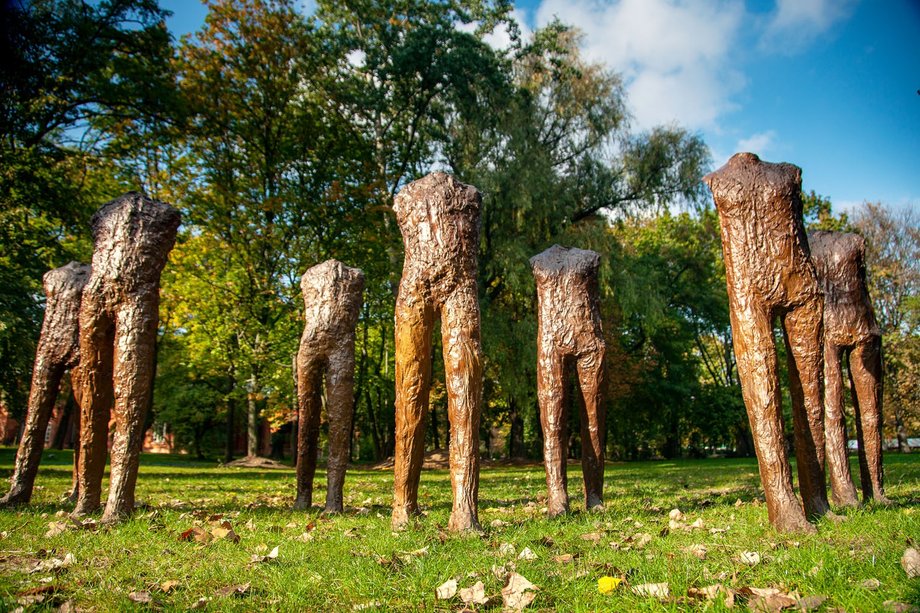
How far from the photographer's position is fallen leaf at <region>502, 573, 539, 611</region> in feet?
10.2

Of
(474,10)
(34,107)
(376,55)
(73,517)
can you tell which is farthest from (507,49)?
(73,517)

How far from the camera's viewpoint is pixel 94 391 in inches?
261

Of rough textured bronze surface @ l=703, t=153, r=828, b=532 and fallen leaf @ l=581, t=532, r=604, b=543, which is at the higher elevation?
rough textured bronze surface @ l=703, t=153, r=828, b=532

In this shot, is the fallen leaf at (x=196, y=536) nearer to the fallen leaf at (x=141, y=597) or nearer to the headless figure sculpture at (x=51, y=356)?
the fallen leaf at (x=141, y=597)

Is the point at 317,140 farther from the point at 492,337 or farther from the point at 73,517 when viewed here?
the point at 73,517

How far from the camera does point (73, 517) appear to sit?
605 cm

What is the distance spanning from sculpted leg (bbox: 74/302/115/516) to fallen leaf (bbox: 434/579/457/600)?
4986 mm

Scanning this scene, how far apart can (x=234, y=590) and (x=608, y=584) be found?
222cm

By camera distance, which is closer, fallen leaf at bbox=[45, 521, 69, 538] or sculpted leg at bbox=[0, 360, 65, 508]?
fallen leaf at bbox=[45, 521, 69, 538]

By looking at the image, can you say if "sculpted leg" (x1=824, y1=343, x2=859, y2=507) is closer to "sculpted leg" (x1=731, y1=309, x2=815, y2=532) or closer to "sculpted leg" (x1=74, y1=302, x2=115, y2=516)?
"sculpted leg" (x1=731, y1=309, x2=815, y2=532)

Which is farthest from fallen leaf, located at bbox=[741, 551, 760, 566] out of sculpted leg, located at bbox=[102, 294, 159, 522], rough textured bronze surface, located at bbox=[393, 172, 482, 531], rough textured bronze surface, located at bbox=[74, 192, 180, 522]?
rough textured bronze surface, located at bbox=[74, 192, 180, 522]

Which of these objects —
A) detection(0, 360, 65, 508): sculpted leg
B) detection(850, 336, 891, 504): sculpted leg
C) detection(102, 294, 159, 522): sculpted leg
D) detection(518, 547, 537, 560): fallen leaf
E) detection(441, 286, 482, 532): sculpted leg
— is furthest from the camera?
detection(0, 360, 65, 508): sculpted leg

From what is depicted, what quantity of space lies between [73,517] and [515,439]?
73.5ft

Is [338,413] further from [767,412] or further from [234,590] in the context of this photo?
[767,412]
